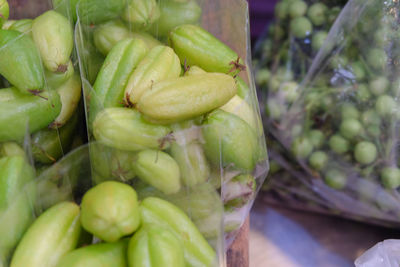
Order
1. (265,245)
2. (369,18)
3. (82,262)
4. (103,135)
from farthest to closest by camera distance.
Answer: (265,245) → (369,18) → (103,135) → (82,262)

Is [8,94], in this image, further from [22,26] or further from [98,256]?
[98,256]

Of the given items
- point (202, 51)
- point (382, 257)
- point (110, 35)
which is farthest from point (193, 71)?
point (382, 257)

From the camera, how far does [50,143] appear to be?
61 cm

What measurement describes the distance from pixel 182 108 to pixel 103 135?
0.36 ft

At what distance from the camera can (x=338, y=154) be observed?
1091 mm

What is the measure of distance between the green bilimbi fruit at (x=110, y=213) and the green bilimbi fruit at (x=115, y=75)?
0.14 metres

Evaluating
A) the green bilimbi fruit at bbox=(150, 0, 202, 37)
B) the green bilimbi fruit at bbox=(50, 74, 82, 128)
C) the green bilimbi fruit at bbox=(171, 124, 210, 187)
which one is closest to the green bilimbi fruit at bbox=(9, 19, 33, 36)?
the green bilimbi fruit at bbox=(50, 74, 82, 128)

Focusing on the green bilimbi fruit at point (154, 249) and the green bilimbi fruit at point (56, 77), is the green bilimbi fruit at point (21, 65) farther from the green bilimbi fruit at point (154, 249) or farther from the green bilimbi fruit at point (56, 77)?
the green bilimbi fruit at point (154, 249)

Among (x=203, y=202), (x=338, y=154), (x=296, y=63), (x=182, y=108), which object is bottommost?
(x=338, y=154)

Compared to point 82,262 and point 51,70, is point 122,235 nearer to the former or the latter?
point 82,262

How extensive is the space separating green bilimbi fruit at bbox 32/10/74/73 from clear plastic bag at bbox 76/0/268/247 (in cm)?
2

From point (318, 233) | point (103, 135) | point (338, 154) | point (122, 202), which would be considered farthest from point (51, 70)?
point (318, 233)

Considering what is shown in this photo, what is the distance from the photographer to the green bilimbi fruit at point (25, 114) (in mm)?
542

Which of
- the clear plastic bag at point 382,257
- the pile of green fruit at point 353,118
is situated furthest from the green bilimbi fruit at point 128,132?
the pile of green fruit at point 353,118
